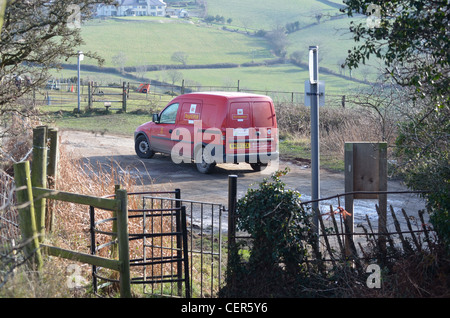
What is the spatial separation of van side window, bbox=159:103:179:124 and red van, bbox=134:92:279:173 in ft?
0.41

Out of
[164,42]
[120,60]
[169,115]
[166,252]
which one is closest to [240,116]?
[169,115]

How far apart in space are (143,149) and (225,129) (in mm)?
4026

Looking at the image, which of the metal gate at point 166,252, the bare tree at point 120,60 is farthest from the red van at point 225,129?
the bare tree at point 120,60

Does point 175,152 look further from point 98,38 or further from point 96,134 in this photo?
point 98,38

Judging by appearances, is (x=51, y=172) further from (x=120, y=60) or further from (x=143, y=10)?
(x=143, y=10)

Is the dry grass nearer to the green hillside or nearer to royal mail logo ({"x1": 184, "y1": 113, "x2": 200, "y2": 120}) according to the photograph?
royal mail logo ({"x1": 184, "y1": 113, "x2": 200, "y2": 120})

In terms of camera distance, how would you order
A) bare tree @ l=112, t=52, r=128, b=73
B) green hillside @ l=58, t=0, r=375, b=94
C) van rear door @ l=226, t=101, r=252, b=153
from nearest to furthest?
van rear door @ l=226, t=101, r=252, b=153 < green hillside @ l=58, t=0, r=375, b=94 < bare tree @ l=112, t=52, r=128, b=73

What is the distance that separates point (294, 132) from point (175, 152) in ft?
26.5

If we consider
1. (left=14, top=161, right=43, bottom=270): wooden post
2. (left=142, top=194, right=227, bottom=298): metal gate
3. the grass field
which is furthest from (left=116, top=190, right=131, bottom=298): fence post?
the grass field

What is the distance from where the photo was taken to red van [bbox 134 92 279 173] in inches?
581

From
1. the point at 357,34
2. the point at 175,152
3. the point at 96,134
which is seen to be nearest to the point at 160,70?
the point at 96,134

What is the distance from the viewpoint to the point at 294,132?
2322cm

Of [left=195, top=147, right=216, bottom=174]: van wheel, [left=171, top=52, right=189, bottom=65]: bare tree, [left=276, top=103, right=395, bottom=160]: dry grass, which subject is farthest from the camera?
→ [left=171, top=52, right=189, bottom=65]: bare tree

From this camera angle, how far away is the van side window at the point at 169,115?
644 inches
